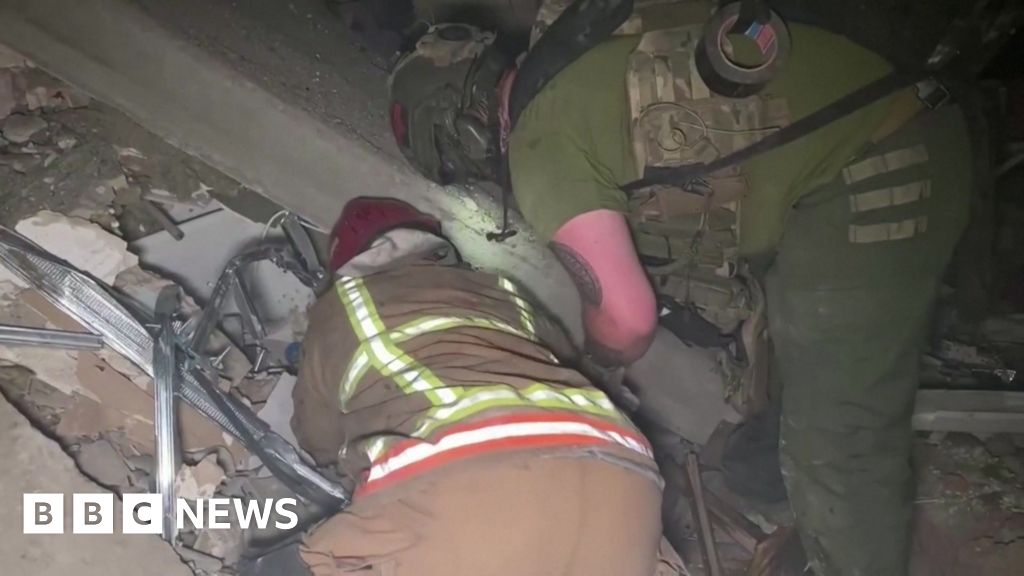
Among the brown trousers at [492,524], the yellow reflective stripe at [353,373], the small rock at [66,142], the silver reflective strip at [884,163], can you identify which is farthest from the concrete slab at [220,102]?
the brown trousers at [492,524]

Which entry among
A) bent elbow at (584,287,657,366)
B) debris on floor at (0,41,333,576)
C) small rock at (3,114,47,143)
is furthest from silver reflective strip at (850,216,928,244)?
small rock at (3,114,47,143)

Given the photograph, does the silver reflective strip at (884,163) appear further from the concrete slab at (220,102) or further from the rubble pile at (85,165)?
the rubble pile at (85,165)

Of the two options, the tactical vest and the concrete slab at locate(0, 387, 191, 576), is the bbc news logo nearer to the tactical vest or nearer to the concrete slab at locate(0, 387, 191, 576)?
the concrete slab at locate(0, 387, 191, 576)

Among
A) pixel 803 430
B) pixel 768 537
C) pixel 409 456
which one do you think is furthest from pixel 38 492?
pixel 768 537

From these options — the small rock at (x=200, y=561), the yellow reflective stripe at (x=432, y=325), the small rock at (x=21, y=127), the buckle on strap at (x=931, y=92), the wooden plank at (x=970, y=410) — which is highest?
the buckle on strap at (x=931, y=92)

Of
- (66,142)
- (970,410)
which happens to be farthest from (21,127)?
(970,410)

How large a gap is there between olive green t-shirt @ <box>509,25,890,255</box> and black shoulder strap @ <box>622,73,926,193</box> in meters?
0.02

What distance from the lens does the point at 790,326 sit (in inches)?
82.8

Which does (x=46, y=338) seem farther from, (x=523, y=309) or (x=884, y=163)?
(x=884, y=163)

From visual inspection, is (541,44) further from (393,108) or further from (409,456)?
(409,456)

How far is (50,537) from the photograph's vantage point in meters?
1.62

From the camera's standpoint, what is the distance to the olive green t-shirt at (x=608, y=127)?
1803mm

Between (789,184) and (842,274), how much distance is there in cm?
27

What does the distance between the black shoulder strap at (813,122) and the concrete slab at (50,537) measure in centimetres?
132
